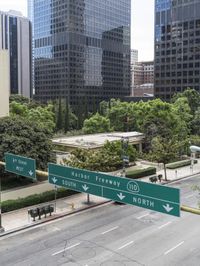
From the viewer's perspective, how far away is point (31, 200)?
3272 centimetres

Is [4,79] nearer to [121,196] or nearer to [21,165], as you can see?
[21,165]

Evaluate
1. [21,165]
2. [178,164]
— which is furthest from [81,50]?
[21,165]

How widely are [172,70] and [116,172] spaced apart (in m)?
89.3

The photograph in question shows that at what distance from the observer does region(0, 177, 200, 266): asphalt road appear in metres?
21.7

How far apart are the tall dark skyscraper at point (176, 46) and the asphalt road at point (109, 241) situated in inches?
4049

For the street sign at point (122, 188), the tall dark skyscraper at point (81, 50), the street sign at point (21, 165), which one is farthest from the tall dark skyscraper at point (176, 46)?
the street sign at point (122, 188)

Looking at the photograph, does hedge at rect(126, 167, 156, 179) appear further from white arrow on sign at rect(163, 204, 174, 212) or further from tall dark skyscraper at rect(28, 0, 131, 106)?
tall dark skyscraper at rect(28, 0, 131, 106)

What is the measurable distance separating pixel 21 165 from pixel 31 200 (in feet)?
35.0

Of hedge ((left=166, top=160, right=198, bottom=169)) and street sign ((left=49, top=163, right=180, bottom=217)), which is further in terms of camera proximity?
hedge ((left=166, top=160, right=198, bottom=169))

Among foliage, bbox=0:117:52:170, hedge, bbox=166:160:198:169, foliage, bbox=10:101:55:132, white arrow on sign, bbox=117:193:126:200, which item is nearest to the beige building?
foliage, bbox=0:117:52:170

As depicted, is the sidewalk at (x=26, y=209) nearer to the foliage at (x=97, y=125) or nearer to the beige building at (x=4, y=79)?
the beige building at (x=4, y=79)

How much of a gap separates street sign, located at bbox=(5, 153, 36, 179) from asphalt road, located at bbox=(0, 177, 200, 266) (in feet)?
15.3

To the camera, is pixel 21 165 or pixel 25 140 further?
pixel 25 140

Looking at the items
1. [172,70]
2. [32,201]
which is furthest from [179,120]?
[172,70]
